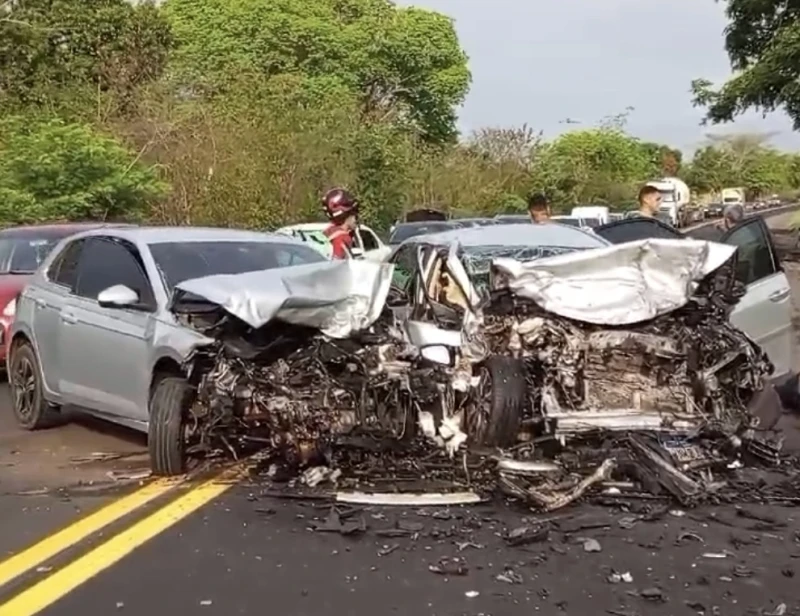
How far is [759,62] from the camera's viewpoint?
3334cm

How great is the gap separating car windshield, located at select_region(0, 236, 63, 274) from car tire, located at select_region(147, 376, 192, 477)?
244 inches

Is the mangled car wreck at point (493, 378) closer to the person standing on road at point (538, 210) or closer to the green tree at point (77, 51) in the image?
the person standing on road at point (538, 210)

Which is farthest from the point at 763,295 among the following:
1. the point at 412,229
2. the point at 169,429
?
the point at 412,229

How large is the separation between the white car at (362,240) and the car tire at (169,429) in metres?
2.64

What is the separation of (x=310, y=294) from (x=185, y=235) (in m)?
2.06

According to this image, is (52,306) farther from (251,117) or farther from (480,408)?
(251,117)

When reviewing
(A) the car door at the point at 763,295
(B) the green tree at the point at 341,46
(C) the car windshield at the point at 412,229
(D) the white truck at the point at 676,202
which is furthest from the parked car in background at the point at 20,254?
(D) the white truck at the point at 676,202

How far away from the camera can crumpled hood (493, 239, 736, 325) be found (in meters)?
Answer: 7.72

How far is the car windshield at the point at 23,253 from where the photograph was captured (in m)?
13.5

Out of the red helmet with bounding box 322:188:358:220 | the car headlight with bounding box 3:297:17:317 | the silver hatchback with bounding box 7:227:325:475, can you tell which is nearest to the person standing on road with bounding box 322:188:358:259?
the red helmet with bounding box 322:188:358:220

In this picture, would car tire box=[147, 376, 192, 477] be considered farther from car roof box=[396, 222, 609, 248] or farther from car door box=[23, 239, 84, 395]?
car roof box=[396, 222, 609, 248]

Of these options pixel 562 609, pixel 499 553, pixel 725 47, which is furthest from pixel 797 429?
pixel 725 47

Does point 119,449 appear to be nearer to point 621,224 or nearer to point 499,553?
point 499,553

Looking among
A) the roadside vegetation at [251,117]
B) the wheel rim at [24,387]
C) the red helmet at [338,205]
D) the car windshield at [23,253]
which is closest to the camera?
the wheel rim at [24,387]
